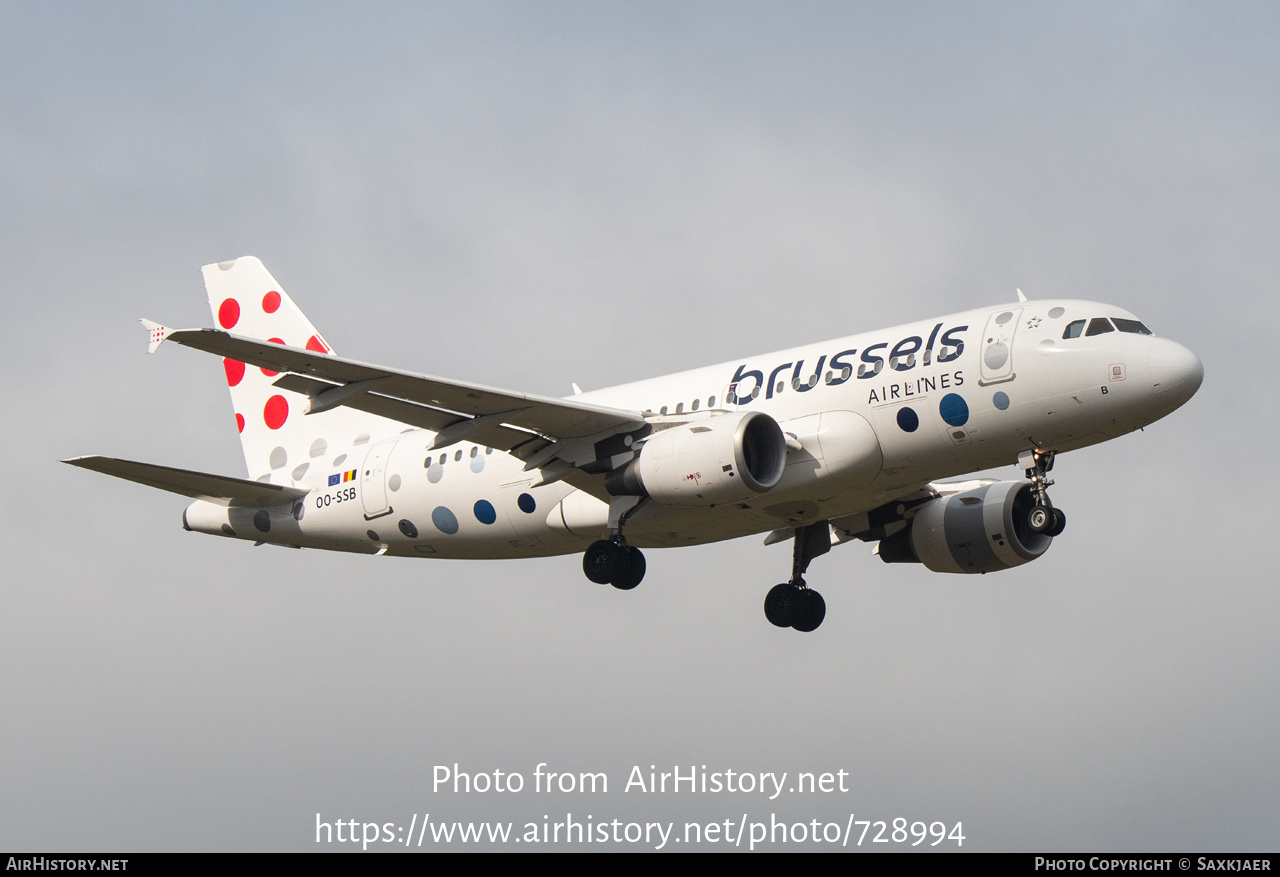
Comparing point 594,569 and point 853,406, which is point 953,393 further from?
point 594,569

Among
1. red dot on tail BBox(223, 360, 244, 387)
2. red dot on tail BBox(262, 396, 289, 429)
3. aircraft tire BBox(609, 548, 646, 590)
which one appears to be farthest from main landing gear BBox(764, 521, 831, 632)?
red dot on tail BBox(223, 360, 244, 387)

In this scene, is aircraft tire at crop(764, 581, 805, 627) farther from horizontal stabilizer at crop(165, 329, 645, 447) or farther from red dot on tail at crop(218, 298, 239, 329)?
red dot on tail at crop(218, 298, 239, 329)

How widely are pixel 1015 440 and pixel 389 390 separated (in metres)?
11.0

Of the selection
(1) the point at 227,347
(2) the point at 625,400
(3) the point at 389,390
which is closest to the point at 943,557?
(2) the point at 625,400

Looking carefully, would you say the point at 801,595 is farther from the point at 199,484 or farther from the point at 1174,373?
the point at 199,484

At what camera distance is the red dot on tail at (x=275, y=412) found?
130ft

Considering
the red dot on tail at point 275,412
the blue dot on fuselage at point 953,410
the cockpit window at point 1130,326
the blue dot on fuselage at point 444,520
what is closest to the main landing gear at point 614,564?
the blue dot on fuselage at point 444,520

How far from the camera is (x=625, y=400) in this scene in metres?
34.2

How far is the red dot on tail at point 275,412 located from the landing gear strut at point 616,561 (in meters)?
10.5

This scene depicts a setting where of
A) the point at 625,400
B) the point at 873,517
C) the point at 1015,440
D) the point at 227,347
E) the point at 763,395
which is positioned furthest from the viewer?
the point at 873,517

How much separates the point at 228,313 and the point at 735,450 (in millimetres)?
17053

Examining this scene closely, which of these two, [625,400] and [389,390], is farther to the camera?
[625,400]

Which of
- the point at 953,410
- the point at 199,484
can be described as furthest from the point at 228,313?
the point at 953,410

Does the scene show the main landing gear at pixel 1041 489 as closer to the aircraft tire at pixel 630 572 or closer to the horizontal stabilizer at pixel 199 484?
the aircraft tire at pixel 630 572
